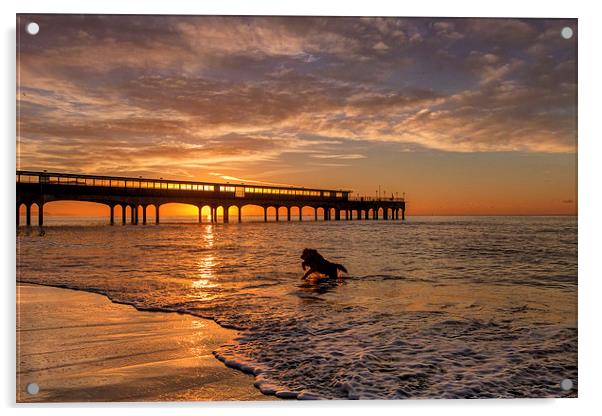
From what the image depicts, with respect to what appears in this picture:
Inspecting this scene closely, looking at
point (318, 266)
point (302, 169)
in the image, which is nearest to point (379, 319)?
point (318, 266)

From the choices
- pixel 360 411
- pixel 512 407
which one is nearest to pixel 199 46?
pixel 360 411

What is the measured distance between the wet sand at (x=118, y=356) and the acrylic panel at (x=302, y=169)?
0.07 feet

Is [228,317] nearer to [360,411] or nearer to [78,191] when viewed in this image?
[360,411]

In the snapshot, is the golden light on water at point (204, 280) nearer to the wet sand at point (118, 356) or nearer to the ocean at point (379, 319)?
the ocean at point (379, 319)

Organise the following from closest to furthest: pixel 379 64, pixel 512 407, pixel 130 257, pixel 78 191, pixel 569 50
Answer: pixel 512 407
pixel 569 50
pixel 379 64
pixel 78 191
pixel 130 257

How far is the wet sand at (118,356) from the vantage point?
12.8ft

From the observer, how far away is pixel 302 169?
8.20m

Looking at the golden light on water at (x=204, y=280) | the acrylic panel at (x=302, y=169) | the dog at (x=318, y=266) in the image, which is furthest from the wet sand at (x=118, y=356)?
the dog at (x=318, y=266)

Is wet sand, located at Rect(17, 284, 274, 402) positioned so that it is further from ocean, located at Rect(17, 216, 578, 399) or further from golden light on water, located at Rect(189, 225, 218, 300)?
golden light on water, located at Rect(189, 225, 218, 300)

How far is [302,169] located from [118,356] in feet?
15.9

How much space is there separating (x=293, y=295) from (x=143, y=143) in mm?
3635

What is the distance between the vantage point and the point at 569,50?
5.92 m

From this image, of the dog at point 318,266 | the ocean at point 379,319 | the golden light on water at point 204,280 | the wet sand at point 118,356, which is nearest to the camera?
the wet sand at point 118,356

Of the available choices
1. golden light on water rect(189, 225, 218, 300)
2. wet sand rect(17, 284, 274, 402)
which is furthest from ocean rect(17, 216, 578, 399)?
wet sand rect(17, 284, 274, 402)
